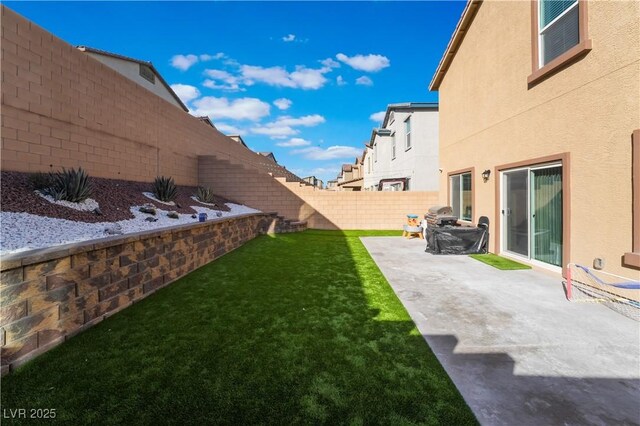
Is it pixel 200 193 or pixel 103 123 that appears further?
pixel 200 193

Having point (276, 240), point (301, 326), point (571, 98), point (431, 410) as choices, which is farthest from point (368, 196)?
point (431, 410)

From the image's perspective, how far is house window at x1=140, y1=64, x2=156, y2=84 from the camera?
18.5 m

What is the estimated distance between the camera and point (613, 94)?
4.31 metres

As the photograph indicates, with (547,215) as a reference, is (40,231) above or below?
below

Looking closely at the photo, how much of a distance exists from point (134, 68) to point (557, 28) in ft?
71.5

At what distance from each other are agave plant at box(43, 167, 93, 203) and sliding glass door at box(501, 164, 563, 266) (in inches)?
368

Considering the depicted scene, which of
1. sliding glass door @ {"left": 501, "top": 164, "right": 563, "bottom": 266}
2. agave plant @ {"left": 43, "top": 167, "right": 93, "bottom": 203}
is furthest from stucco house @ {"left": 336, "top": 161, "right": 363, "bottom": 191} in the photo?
agave plant @ {"left": 43, "top": 167, "right": 93, "bottom": 203}

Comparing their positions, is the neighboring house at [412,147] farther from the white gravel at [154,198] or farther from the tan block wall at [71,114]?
the tan block wall at [71,114]

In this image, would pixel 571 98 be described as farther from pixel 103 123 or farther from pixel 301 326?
pixel 103 123

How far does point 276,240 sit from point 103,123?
594 centimetres

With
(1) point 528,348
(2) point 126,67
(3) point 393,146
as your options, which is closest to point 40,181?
(1) point 528,348

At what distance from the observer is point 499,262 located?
6594 mm

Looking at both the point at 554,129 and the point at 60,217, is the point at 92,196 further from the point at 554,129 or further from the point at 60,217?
the point at 554,129

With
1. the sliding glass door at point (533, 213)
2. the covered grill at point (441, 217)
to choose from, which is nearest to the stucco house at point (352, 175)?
the covered grill at point (441, 217)
